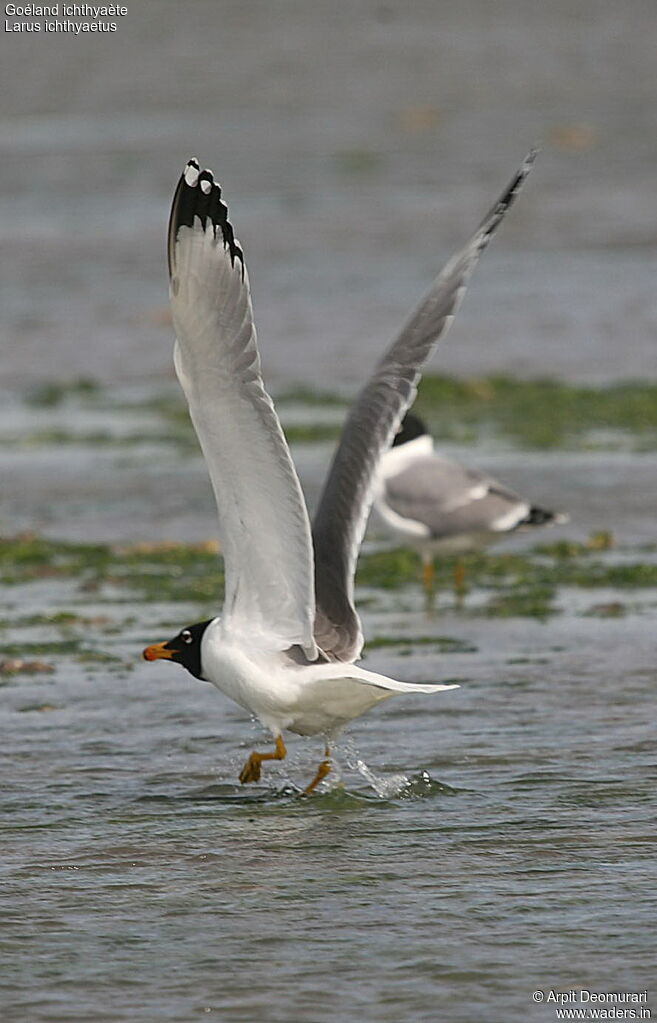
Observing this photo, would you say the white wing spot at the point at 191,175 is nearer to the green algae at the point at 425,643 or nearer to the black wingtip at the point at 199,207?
the black wingtip at the point at 199,207

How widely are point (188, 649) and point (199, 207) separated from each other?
188cm

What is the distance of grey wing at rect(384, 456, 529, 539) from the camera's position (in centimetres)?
1026

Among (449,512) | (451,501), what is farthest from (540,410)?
(449,512)

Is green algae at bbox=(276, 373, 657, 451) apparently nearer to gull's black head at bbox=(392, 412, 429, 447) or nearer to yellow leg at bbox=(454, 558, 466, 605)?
gull's black head at bbox=(392, 412, 429, 447)

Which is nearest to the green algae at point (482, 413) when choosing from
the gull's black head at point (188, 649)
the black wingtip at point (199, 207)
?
the gull's black head at point (188, 649)

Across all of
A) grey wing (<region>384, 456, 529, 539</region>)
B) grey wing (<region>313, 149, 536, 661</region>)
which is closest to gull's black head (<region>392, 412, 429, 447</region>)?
grey wing (<region>384, 456, 529, 539</region>)

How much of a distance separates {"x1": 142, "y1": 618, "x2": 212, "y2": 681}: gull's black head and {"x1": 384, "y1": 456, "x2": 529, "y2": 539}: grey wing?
9.91 ft

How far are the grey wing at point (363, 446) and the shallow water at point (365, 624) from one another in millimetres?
543

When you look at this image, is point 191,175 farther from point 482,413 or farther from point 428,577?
point 482,413

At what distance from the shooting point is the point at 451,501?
34.1 feet

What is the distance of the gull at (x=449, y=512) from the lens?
33.6ft

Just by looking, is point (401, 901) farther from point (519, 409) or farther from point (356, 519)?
point (519, 409)

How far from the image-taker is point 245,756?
25.1 feet

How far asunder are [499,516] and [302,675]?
3513 millimetres
